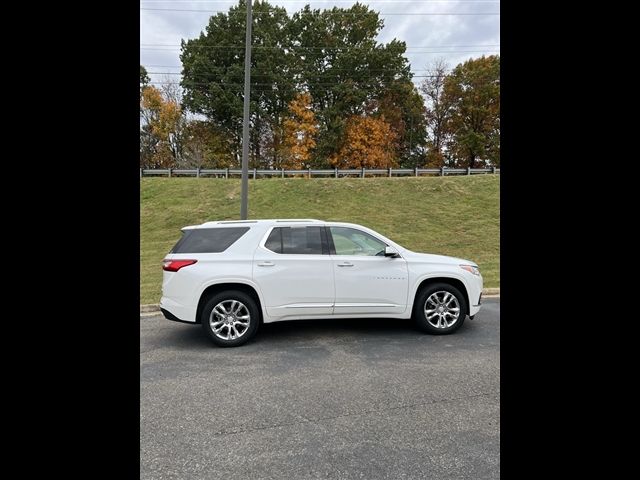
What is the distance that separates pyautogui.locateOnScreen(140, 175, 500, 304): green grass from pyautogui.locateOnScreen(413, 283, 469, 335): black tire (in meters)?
7.82

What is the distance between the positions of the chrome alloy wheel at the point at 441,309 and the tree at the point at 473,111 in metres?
33.1

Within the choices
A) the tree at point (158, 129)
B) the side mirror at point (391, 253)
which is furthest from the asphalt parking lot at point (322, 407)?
the tree at point (158, 129)

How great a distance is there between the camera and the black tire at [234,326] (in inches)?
195

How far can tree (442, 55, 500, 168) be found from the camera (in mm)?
35438

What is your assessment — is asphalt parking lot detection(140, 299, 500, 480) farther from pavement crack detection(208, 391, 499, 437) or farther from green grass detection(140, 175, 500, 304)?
green grass detection(140, 175, 500, 304)

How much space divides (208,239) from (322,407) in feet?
9.64

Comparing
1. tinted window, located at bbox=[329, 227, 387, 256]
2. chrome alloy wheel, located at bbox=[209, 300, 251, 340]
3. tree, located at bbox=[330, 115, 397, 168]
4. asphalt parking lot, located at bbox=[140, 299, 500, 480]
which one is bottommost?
asphalt parking lot, located at bbox=[140, 299, 500, 480]

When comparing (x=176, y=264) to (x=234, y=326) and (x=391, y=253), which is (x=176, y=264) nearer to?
(x=234, y=326)

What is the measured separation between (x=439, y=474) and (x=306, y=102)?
120 ft

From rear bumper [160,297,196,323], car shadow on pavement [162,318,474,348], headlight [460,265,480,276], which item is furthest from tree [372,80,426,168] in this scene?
rear bumper [160,297,196,323]

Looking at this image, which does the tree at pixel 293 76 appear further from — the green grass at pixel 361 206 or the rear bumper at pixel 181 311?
the rear bumper at pixel 181 311
